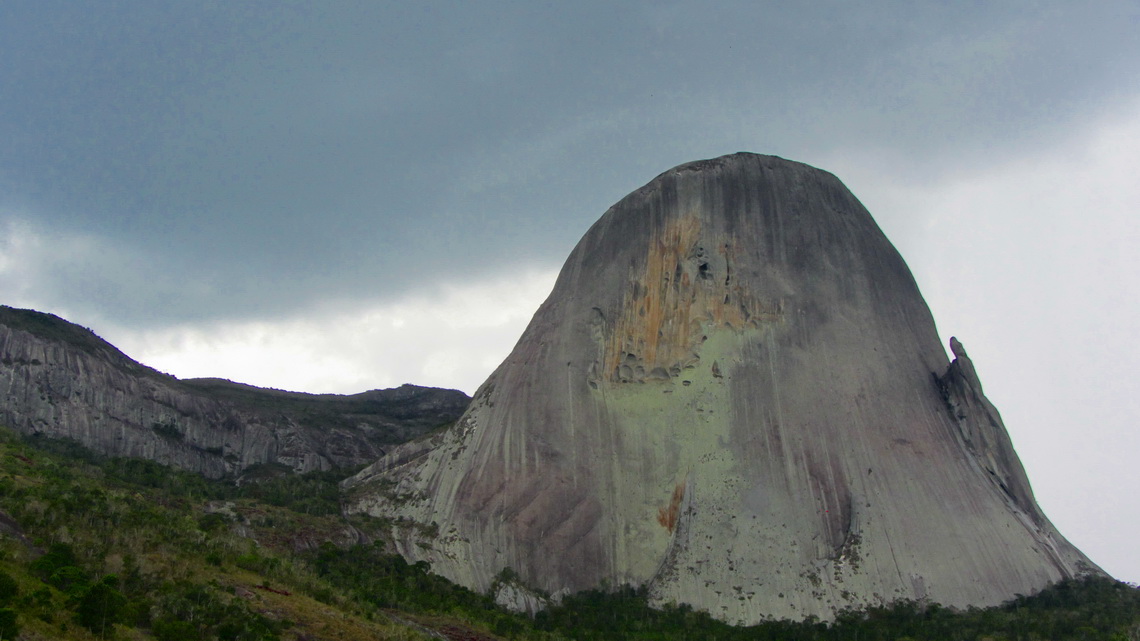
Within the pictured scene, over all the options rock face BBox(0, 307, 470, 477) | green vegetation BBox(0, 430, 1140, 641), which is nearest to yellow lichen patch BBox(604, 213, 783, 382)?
green vegetation BBox(0, 430, 1140, 641)

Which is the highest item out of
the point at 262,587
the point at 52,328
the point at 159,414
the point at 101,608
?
the point at 52,328

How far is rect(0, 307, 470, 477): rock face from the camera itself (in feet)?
204

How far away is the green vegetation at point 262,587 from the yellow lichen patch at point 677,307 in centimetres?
1439

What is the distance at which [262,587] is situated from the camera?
30.0m

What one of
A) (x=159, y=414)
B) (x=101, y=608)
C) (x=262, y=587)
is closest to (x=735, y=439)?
(x=262, y=587)

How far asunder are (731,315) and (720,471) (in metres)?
9.94

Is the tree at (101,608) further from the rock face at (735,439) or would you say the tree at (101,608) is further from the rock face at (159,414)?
the rock face at (159,414)

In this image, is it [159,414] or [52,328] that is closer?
[52,328]

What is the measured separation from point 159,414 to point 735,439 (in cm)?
4395

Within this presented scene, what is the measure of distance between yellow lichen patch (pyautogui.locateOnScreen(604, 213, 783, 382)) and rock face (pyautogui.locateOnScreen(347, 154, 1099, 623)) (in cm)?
13

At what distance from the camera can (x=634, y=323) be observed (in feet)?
188

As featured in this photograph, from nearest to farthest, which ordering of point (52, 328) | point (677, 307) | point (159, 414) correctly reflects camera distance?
point (677, 307), point (52, 328), point (159, 414)

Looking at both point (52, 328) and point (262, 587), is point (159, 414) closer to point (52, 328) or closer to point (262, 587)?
point (52, 328)

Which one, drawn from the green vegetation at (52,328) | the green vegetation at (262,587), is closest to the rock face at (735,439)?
the green vegetation at (262,587)
